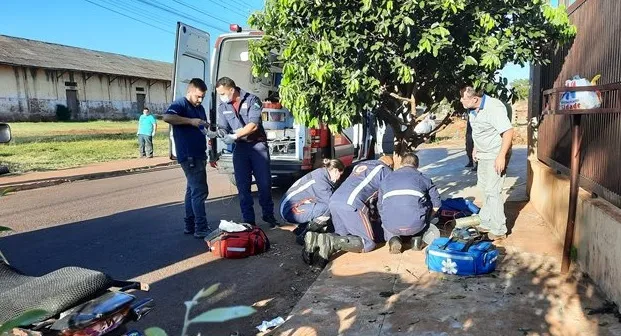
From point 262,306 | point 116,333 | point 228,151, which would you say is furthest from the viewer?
point 228,151

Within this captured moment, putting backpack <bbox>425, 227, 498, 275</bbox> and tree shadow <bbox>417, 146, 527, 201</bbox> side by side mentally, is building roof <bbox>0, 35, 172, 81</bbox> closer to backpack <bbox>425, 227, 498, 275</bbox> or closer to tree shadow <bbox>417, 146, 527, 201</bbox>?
tree shadow <bbox>417, 146, 527, 201</bbox>

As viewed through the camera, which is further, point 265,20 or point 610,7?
point 265,20

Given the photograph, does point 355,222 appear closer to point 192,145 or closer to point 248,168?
point 248,168

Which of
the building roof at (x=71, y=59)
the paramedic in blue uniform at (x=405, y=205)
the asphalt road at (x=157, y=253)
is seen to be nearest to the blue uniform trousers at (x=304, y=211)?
the asphalt road at (x=157, y=253)

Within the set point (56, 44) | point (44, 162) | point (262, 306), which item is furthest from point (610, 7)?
point (56, 44)

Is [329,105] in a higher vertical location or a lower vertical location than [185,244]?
higher

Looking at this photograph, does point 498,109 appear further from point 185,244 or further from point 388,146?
point 388,146

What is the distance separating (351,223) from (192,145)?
6.87 ft

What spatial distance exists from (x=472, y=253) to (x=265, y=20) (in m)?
3.30

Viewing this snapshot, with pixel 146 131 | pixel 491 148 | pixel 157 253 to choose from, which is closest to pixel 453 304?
pixel 491 148

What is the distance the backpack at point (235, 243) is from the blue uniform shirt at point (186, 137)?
3.49 feet

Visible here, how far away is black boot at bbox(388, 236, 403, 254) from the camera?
476cm

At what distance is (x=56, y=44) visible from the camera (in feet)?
139

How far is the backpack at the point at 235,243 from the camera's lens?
16.4 ft
